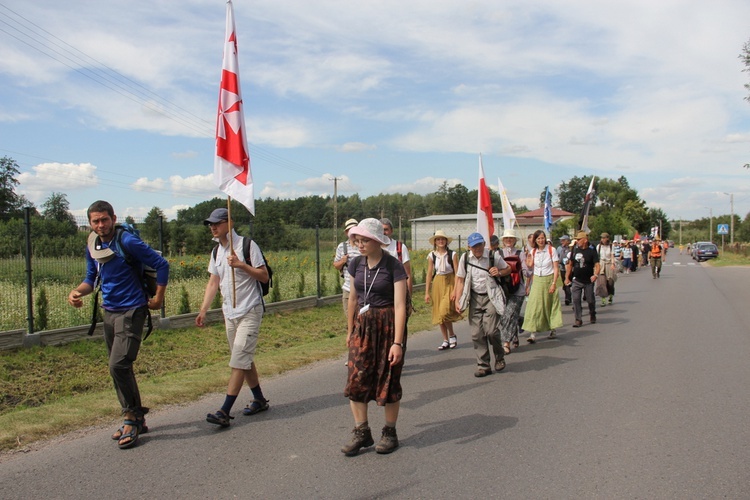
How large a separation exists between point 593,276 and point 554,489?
319 inches

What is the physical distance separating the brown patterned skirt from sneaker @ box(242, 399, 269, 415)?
59.2 inches

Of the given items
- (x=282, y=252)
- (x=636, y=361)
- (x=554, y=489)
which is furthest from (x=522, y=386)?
(x=282, y=252)

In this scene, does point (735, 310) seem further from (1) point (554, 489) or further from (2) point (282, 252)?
(1) point (554, 489)

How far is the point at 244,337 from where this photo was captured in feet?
17.5

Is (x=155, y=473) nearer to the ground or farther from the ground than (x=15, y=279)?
nearer to the ground

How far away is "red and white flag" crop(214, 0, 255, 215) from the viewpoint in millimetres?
5523

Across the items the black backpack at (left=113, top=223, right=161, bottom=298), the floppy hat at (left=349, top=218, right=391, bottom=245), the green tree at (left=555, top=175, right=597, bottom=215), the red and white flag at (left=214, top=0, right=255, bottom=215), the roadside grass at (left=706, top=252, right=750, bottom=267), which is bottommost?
the roadside grass at (left=706, top=252, right=750, bottom=267)

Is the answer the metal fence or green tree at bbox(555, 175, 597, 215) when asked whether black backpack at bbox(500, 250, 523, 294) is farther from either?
green tree at bbox(555, 175, 597, 215)

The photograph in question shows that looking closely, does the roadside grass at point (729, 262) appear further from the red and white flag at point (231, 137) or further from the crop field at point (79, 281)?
the red and white flag at point (231, 137)

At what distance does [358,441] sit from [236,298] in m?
1.69

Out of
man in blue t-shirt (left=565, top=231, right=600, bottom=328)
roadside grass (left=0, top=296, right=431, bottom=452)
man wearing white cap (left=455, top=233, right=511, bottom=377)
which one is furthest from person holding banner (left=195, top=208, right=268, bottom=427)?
man in blue t-shirt (left=565, top=231, right=600, bottom=328)

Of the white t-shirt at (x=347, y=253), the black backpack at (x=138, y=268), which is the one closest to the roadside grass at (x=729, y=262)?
the white t-shirt at (x=347, y=253)

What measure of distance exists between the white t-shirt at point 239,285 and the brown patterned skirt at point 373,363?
4.27 feet

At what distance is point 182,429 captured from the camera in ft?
17.2
